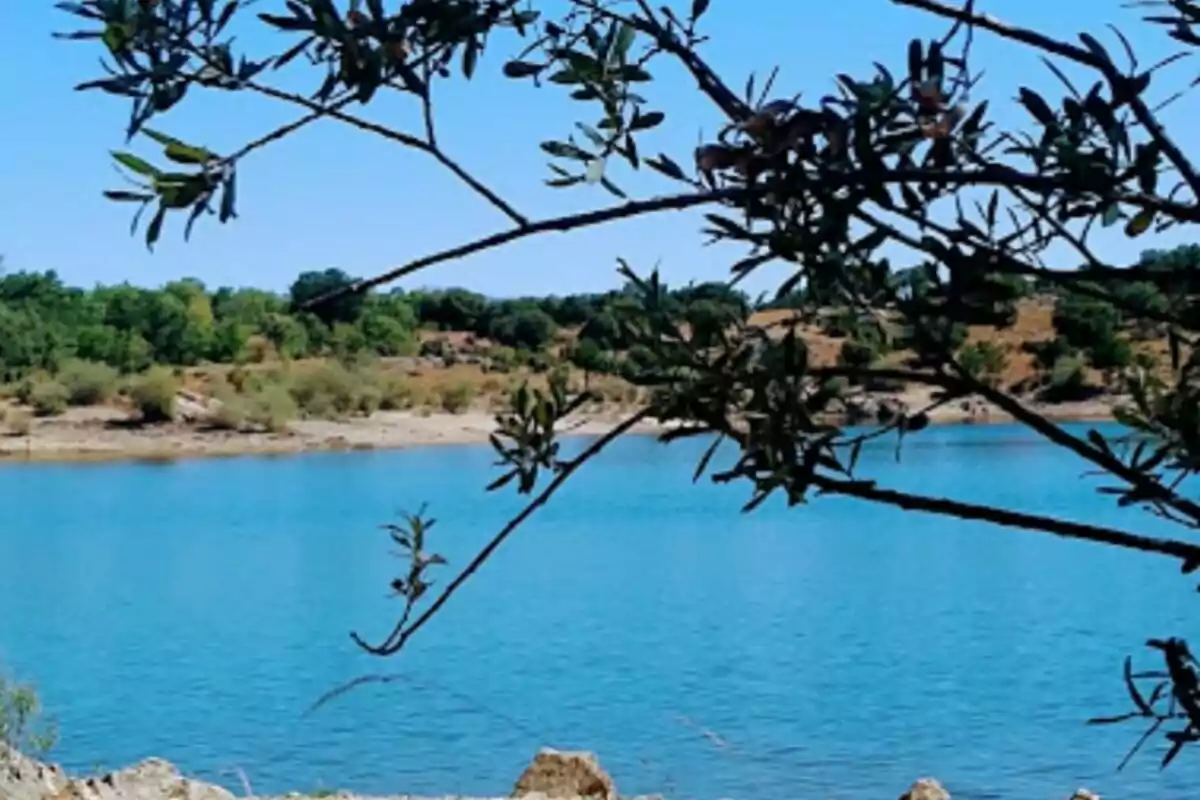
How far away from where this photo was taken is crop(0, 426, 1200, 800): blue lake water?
9531mm

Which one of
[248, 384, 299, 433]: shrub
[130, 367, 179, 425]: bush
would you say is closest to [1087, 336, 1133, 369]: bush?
[130, 367, 179, 425]: bush

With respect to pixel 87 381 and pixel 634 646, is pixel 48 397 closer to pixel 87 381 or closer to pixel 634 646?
pixel 87 381

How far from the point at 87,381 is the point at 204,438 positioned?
2.74m

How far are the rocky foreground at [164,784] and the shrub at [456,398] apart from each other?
29415 mm

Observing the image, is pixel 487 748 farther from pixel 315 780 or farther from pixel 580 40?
pixel 580 40

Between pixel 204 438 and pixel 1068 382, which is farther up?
pixel 1068 382

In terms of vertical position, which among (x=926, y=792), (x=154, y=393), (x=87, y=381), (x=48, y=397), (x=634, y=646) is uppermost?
(x=87, y=381)

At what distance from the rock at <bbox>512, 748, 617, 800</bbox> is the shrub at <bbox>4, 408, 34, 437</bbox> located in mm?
31837

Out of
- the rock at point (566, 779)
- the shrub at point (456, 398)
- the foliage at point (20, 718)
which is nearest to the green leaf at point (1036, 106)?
the rock at point (566, 779)

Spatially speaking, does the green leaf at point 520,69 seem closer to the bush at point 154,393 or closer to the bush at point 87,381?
the bush at point 154,393

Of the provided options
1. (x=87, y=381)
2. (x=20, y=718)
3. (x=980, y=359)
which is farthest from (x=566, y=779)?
(x=87, y=381)

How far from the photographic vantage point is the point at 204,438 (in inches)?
1563

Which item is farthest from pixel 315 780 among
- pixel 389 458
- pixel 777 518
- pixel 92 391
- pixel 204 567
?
pixel 92 391

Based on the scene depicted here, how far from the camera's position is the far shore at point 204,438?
3747cm
